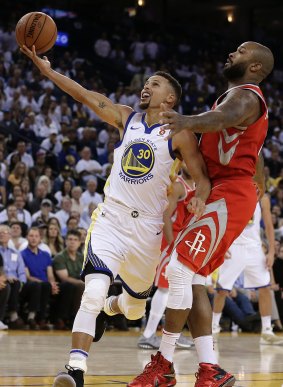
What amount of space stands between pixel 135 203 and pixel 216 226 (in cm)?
62

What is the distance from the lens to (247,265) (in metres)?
10.8

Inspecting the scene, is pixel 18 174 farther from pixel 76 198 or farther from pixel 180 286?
pixel 180 286

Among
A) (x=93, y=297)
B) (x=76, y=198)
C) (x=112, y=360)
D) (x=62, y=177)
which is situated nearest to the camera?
(x=93, y=297)

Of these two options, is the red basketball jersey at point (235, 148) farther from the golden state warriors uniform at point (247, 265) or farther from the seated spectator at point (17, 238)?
the seated spectator at point (17, 238)

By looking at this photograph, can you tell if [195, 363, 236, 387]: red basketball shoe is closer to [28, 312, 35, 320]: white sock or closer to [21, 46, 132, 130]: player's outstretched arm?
[21, 46, 132, 130]: player's outstretched arm

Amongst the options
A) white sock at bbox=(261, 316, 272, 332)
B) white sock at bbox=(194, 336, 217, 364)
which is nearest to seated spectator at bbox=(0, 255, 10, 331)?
white sock at bbox=(261, 316, 272, 332)

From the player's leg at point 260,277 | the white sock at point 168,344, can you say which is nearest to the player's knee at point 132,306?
the white sock at point 168,344

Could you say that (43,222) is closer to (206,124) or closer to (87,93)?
(87,93)

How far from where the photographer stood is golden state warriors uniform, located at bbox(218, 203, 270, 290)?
10633 millimetres

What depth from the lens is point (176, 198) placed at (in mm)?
8508

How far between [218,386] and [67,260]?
658 centimetres

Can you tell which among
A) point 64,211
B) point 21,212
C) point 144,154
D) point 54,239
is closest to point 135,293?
point 144,154

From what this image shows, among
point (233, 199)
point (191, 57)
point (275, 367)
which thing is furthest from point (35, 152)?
point (191, 57)

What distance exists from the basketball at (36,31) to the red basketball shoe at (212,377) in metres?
2.71
